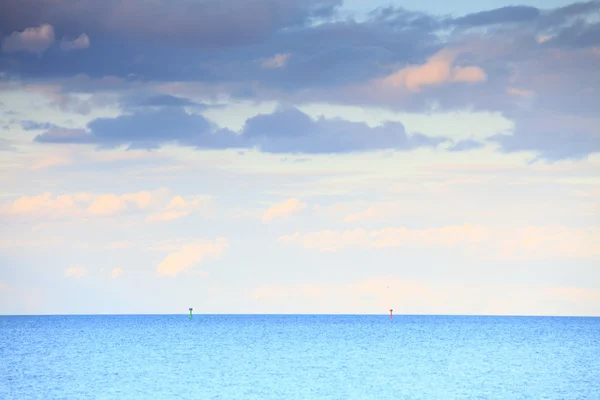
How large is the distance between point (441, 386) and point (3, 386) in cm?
3393

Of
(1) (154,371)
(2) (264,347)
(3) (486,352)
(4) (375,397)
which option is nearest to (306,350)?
(2) (264,347)

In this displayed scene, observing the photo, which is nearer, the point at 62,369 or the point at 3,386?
the point at 3,386

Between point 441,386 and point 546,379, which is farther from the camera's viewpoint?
point 546,379

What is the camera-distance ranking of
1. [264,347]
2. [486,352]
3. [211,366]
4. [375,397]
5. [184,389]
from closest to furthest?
[375,397], [184,389], [211,366], [486,352], [264,347]

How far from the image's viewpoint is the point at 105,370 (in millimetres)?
84188

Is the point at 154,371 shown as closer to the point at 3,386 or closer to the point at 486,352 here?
the point at 3,386

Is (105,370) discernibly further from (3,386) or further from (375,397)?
(375,397)

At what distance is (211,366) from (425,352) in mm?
35456

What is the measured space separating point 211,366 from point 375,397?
28441 mm

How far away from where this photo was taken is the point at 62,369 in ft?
278

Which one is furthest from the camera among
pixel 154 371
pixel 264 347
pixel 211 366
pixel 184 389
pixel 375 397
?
pixel 264 347

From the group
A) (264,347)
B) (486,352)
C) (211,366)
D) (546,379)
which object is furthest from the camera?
(264,347)

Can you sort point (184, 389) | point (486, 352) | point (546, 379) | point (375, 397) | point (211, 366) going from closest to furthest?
point (375, 397) < point (184, 389) < point (546, 379) < point (211, 366) < point (486, 352)

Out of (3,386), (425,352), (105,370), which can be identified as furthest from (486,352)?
(3,386)
